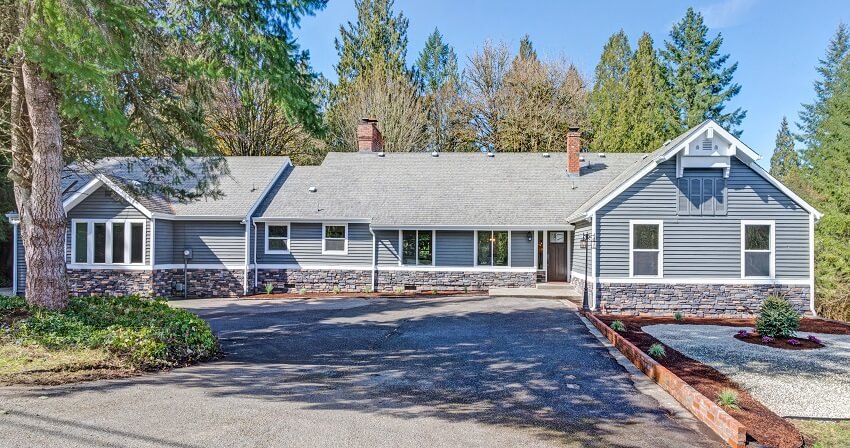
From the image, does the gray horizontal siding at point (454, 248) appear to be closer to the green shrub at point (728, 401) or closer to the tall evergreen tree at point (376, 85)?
the green shrub at point (728, 401)

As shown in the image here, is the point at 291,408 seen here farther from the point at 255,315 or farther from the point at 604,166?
the point at 604,166

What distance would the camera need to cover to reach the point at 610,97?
97.4 feet

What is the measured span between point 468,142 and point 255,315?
20418 millimetres

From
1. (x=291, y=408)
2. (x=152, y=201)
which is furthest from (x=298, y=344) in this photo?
(x=152, y=201)

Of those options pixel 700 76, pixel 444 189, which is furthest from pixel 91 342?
pixel 700 76

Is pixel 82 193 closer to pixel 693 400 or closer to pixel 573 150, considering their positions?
pixel 573 150

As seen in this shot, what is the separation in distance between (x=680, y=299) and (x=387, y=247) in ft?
29.9

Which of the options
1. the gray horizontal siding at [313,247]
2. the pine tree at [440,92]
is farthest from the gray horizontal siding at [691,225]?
the pine tree at [440,92]

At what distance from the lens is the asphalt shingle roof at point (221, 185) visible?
55.9 feet

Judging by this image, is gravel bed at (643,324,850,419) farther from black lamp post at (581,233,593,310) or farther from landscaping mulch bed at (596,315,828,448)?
black lamp post at (581,233,593,310)

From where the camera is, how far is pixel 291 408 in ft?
17.7

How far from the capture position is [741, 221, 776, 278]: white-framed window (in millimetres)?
13656

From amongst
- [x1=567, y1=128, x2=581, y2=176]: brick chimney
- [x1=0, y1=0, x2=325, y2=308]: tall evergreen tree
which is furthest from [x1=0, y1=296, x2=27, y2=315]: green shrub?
[x1=567, y1=128, x2=581, y2=176]: brick chimney

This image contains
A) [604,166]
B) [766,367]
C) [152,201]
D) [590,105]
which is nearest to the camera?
[766,367]
